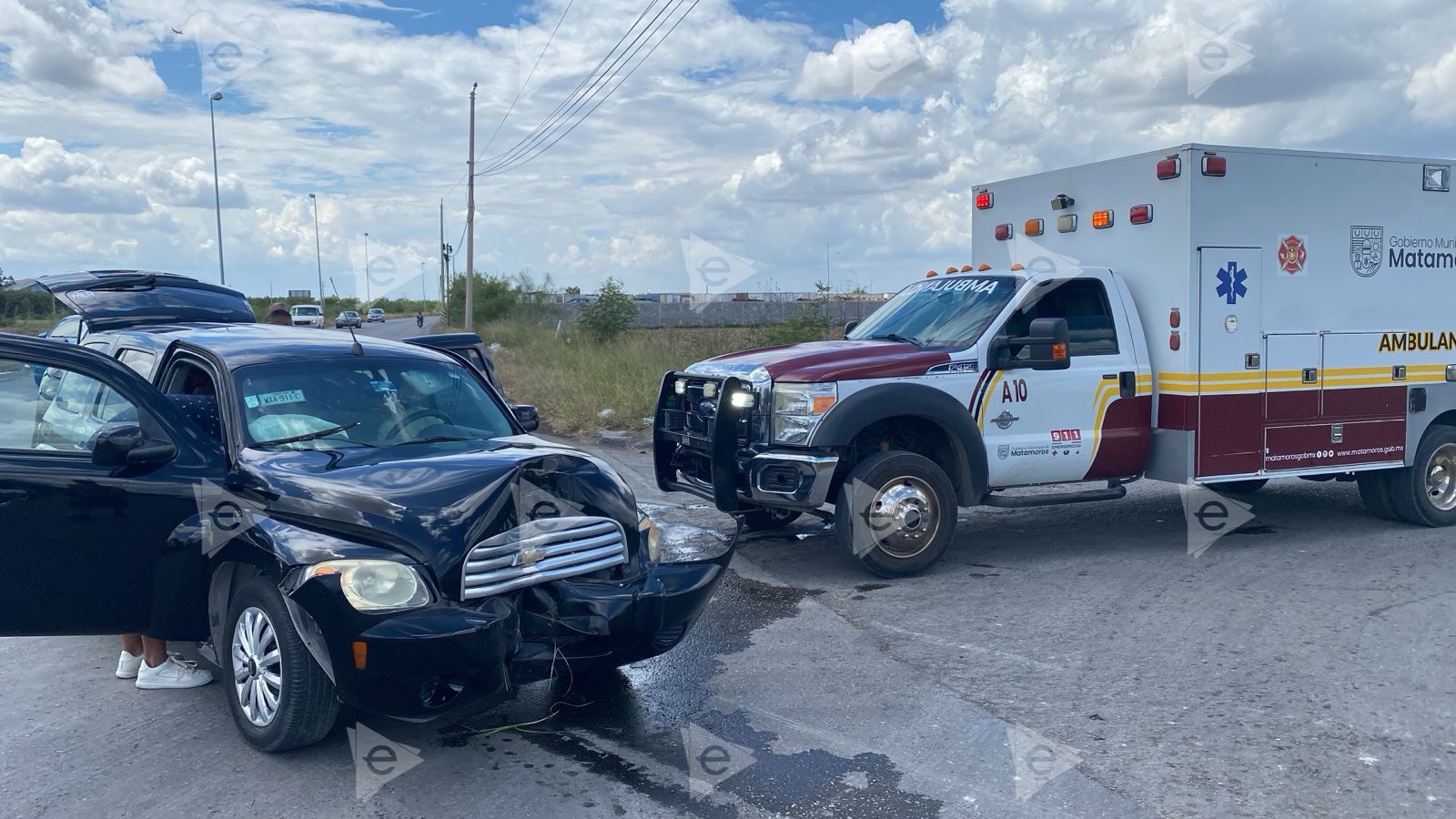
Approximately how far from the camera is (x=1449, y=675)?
5539 millimetres

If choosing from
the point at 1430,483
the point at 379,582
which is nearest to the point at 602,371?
the point at 1430,483

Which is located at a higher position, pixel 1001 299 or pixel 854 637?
pixel 1001 299

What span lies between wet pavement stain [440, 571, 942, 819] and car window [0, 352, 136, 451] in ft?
6.64

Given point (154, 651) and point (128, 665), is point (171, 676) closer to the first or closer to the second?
point (154, 651)

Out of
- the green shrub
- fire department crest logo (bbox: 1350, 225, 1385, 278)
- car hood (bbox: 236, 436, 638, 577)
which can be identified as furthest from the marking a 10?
the green shrub

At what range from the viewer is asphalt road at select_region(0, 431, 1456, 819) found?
13.8 ft

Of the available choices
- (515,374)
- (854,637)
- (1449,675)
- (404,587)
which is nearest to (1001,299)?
(854,637)

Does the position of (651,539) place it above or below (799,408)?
below

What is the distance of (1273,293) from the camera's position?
8352 mm

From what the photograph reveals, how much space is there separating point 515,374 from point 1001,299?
730 inches

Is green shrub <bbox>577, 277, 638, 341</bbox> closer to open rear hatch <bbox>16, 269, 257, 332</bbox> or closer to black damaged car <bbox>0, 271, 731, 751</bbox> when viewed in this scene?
open rear hatch <bbox>16, 269, 257, 332</bbox>

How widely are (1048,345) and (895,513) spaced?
158 centimetres

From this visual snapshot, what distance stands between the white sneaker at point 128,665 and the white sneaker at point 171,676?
0.15 metres

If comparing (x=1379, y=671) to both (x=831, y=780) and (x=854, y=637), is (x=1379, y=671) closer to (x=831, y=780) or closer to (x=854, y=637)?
(x=854, y=637)
